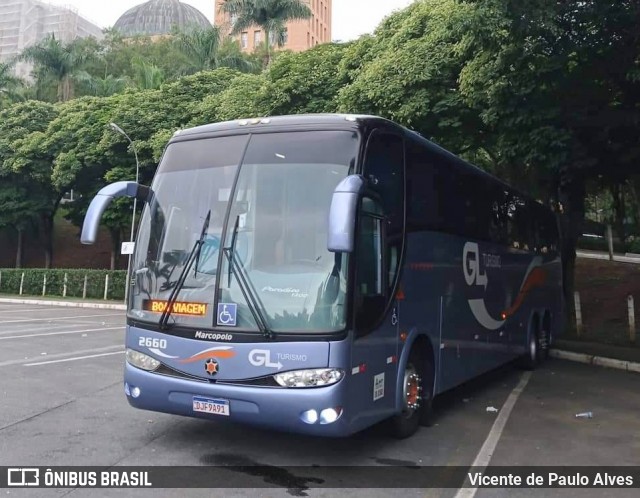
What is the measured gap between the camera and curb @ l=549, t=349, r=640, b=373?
487 inches

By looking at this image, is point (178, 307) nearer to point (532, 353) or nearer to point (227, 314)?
point (227, 314)

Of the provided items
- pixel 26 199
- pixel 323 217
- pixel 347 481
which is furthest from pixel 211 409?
pixel 26 199

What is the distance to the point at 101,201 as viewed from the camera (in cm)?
618

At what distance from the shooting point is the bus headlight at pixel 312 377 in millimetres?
5469

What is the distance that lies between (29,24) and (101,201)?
89547 mm

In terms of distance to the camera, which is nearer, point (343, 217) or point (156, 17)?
point (343, 217)

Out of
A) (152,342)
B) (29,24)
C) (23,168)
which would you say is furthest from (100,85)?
(152,342)

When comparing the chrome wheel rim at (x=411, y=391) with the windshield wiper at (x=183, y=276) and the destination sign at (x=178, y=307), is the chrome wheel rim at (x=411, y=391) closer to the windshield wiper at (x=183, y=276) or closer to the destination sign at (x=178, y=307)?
the destination sign at (x=178, y=307)

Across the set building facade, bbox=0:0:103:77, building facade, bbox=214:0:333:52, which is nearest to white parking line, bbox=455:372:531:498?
building facade, bbox=214:0:333:52

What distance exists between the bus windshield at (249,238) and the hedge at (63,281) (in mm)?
27040

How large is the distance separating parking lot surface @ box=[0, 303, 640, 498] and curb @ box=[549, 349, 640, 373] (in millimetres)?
1718

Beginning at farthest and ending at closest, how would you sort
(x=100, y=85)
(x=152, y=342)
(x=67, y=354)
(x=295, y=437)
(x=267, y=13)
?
(x=100, y=85)
(x=267, y=13)
(x=67, y=354)
(x=295, y=437)
(x=152, y=342)

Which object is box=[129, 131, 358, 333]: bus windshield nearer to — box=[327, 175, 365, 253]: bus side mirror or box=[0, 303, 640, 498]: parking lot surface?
box=[327, 175, 365, 253]: bus side mirror

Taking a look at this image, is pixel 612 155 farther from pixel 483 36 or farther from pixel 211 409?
pixel 211 409
